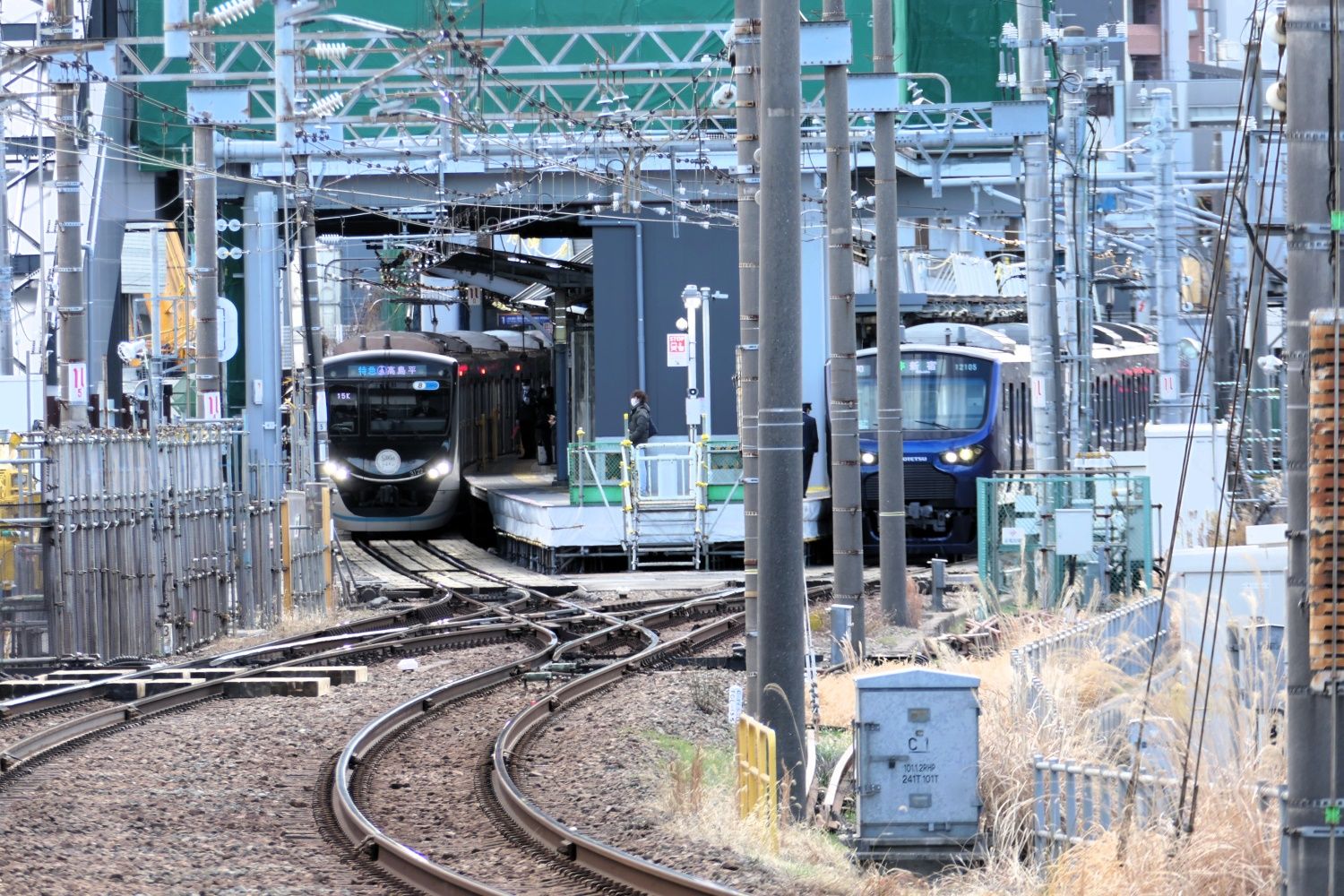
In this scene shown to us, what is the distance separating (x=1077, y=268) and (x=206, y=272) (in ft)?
30.8

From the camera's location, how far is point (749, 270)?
40.0 ft

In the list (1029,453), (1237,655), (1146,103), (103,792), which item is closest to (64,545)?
(103,792)

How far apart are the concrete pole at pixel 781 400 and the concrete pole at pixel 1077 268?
1230 centimetres

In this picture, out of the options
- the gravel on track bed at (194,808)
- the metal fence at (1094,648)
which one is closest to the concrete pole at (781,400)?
the metal fence at (1094,648)

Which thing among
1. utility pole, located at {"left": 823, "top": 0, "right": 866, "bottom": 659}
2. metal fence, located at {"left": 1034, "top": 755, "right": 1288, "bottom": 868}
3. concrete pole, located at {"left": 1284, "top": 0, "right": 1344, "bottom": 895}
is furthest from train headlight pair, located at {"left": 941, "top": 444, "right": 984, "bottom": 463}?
concrete pole, located at {"left": 1284, "top": 0, "right": 1344, "bottom": 895}

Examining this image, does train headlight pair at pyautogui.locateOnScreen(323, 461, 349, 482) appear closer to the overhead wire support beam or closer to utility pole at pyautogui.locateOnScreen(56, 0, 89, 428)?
utility pole at pyautogui.locateOnScreen(56, 0, 89, 428)

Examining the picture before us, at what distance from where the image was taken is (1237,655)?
923 cm

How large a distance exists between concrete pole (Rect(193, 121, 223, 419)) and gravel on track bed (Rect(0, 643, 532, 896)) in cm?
639

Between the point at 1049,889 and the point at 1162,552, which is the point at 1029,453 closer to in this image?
the point at 1162,552

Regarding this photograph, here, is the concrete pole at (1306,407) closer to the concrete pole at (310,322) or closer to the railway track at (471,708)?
the railway track at (471,708)

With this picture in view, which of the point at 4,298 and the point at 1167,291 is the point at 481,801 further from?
the point at 4,298

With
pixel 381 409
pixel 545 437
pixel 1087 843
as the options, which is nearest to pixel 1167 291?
pixel 381 409

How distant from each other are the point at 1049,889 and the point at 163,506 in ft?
38.1

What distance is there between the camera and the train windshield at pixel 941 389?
26766 millimetres
